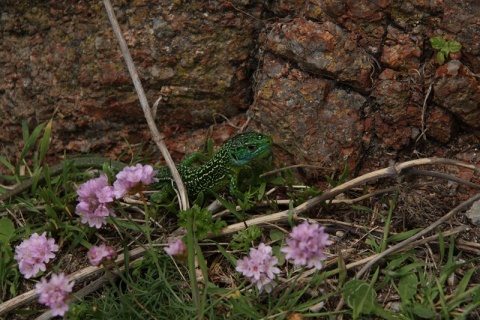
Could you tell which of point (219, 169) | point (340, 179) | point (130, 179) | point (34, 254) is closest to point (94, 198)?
point (130, 179)

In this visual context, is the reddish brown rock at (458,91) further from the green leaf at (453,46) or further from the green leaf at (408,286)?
the green leaf at (408,286)

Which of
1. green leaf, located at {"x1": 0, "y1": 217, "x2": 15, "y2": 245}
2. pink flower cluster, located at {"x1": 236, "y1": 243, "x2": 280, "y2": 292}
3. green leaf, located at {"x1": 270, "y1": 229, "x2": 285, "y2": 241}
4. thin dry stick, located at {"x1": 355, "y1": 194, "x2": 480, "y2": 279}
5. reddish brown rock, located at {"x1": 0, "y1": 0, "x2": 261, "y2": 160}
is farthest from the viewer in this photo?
reddish brown rock, located at {"x1": 0, "y1": 0, "x2": 261, "y2": 160}

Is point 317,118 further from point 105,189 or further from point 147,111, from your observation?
point 105,189

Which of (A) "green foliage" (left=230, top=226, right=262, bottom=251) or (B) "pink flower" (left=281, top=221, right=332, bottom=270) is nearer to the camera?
(B) "pink flower" (left=281, top=221, right=332, bottom=270)

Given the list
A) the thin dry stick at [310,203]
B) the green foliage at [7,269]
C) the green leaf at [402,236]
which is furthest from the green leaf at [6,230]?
the green leaf at [402,236]

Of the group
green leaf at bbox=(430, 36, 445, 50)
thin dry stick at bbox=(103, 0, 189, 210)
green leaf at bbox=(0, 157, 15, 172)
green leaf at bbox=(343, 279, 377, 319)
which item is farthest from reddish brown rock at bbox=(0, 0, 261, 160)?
green leaf at bbox=(343, 279, 377, 319)

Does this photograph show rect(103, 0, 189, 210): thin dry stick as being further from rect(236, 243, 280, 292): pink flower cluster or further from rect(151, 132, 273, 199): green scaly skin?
rect(236, 243, 280, 292): pink flower cluster

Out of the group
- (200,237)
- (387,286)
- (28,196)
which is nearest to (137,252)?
(200,237)

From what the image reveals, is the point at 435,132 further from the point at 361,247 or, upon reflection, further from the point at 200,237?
the point at 200,237
